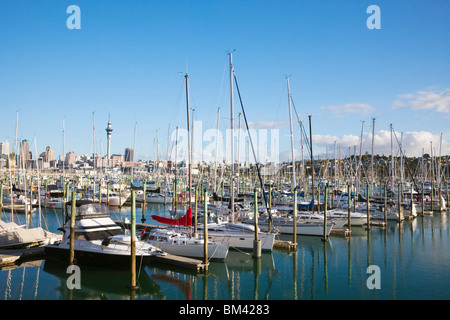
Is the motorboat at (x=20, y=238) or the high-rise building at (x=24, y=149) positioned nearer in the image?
the motorboat at (x=20, y=238)

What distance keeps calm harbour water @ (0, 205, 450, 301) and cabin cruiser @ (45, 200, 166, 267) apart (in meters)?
0.90

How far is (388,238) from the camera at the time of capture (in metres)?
38.3

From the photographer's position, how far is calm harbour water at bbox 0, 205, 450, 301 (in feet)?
68.5

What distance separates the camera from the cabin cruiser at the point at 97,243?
24.1m

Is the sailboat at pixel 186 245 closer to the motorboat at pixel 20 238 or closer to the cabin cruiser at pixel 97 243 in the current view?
the cabin cruiser at pixel 97 243

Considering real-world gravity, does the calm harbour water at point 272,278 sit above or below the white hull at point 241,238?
below

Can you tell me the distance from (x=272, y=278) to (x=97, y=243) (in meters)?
12.0

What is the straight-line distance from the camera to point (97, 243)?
81.7ft

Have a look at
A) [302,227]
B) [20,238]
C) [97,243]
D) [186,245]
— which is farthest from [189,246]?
[302,227]

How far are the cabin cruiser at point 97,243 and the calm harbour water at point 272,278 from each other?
0.90 meters

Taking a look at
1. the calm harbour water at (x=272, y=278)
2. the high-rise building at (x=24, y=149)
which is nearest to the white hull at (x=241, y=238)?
the calm harbour water at (x=272, y=278)
